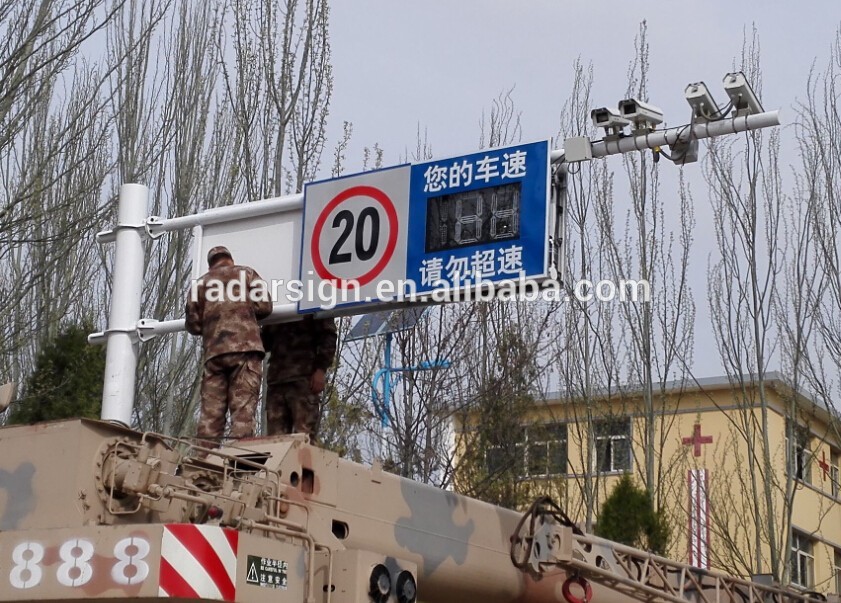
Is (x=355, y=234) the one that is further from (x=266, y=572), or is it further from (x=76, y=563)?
(x=76, y=563)

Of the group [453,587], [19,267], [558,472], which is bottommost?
[453,587]

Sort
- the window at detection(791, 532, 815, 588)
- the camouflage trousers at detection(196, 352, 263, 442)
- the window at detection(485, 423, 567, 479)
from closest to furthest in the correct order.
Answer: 1. the camouflage trousers at detection(196, 352, 263, 442)
2. the window at detection(485, 423, 567, 479)
3. the window at detection(791, 532, 815, 588)

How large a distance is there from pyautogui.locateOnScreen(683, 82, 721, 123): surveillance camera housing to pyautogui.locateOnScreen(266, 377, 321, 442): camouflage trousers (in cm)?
301

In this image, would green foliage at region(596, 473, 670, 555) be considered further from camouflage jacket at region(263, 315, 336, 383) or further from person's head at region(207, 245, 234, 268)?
person's head at region(207, 245, 234, 268)

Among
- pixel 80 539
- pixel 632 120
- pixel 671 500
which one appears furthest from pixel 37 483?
pixel 671 500

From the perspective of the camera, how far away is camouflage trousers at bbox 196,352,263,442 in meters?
7.89

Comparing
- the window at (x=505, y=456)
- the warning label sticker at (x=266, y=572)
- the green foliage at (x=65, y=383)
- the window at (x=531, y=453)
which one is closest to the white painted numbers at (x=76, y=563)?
the warning label sticker at (x=266, y=572)

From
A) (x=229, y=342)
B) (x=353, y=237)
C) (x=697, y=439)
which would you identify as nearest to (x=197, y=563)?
(x=229, y=342)

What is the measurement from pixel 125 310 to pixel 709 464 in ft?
60.2

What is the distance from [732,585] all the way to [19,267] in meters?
12.4

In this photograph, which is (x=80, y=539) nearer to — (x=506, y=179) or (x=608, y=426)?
(x=506, y=179)

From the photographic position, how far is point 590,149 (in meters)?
9.19

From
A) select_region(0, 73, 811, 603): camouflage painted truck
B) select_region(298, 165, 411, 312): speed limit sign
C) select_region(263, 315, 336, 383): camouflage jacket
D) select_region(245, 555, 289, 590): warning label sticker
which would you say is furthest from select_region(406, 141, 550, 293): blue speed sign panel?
select_region(245, 555, 289, 590): warning label sticker

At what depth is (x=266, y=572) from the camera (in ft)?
17.9
